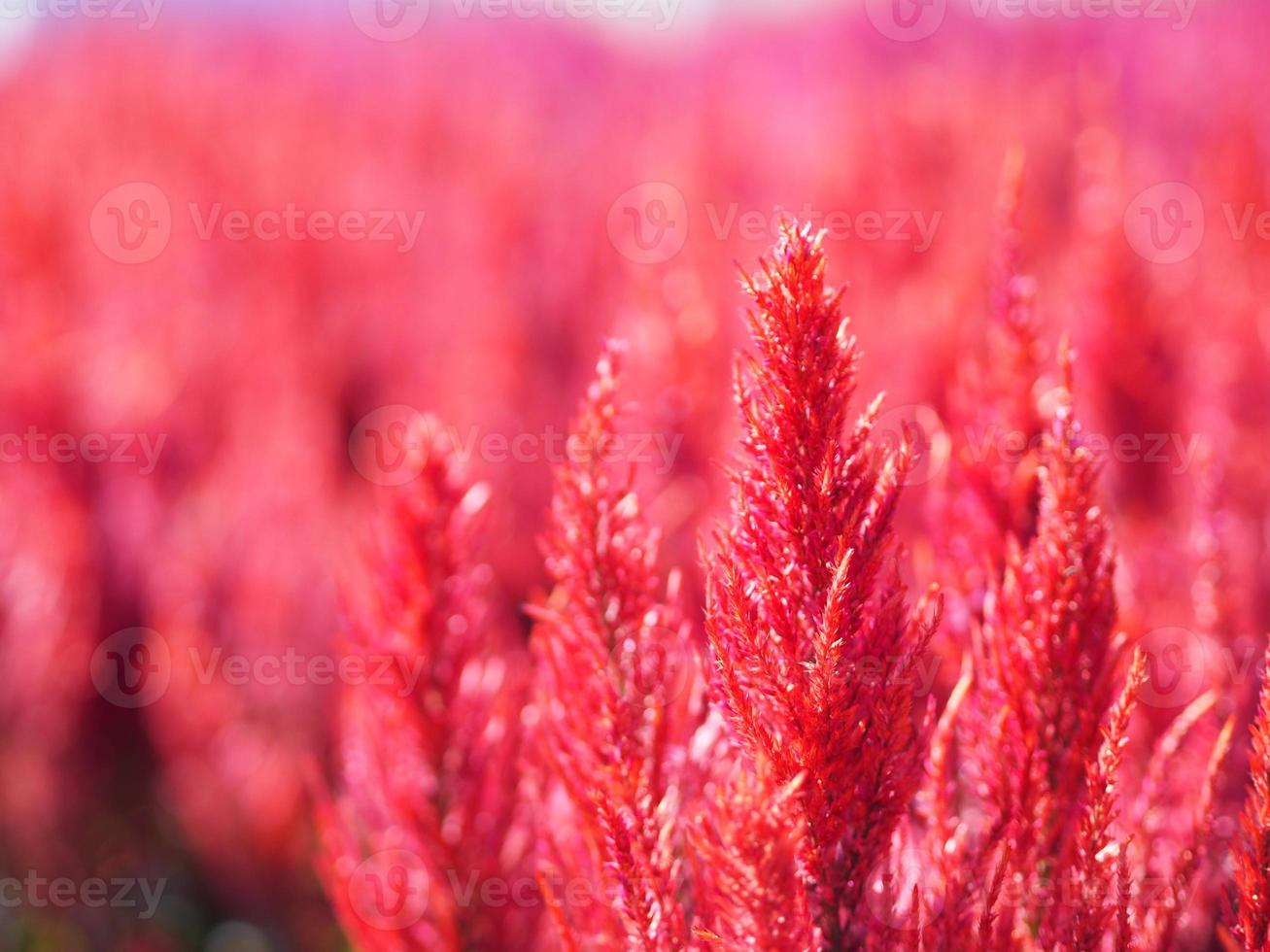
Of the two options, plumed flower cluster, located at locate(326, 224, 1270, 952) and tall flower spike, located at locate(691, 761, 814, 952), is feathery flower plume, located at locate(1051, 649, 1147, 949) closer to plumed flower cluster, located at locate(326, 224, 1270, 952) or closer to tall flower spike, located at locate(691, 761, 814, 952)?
plumed flower cluster, located at locate(326, 224, 1270, 952)

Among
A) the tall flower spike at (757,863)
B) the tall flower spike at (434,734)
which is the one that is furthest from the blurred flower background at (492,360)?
the tall flower spike at (757,863)

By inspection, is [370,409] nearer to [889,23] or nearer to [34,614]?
[34,614]

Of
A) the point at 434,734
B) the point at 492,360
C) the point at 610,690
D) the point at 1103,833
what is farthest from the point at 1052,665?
the point at 492,360

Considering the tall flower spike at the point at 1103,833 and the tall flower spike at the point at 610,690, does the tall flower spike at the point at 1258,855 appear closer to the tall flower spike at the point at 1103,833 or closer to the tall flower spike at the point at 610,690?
the tall flower spike at the point at 1103,833

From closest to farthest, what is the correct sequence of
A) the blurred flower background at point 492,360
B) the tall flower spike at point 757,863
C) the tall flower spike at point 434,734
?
1. the tall flower spike at point 757,863
2. the tall flower spike at point 434,734
3. the blurred flower background at point 492,360

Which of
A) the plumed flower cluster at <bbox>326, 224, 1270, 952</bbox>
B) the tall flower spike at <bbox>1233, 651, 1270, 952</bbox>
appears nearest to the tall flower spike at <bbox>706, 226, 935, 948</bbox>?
the plumed flower cluster at <bbox>326, 224, 1270, 952</bbox>

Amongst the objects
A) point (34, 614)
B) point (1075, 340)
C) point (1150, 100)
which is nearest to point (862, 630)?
point (1075, 340)

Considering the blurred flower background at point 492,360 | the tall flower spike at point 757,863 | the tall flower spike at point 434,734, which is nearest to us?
the tall flower spike at point 757,863
